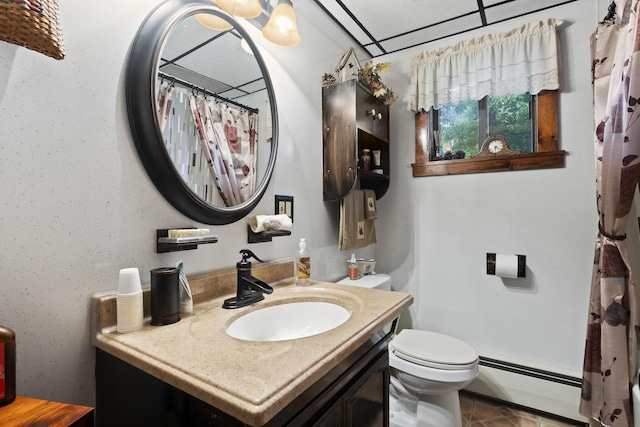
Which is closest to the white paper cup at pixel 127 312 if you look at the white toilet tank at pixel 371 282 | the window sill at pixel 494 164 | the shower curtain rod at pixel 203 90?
the shower curtain rod at pixel 203 90

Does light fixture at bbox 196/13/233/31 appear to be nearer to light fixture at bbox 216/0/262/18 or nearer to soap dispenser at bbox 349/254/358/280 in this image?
light fixture at bbox 216/0/262/18

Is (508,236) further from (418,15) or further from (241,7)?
(241,7)

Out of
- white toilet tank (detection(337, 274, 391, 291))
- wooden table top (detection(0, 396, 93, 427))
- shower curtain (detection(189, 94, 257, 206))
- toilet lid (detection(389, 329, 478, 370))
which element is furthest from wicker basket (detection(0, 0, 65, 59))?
toilet lid (detection(389, 329, 478, 370))

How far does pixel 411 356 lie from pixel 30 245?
1.57 metres

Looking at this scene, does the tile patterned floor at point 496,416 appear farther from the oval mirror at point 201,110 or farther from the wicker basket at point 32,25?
the wicker basket at point 32,25

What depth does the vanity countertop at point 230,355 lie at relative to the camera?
531 mm

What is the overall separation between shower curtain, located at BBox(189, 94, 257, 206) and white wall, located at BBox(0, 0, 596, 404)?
0.49 ft

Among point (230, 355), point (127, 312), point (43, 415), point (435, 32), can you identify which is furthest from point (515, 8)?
point (43, 415)

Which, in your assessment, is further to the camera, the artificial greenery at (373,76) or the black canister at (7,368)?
the artificial greenery at (373,76)

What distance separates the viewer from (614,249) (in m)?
1.40

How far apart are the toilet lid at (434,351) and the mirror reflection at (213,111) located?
1151mm

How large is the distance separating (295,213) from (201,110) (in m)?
0.70

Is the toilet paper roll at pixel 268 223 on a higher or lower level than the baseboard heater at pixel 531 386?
higher

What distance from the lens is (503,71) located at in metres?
1.93
